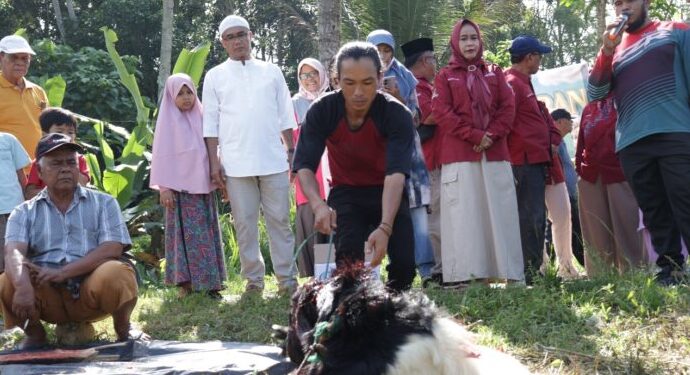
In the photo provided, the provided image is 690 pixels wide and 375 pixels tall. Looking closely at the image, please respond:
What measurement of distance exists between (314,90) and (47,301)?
135 inches

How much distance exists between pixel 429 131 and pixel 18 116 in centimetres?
348

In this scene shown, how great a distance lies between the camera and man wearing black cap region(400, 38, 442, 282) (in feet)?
23.2

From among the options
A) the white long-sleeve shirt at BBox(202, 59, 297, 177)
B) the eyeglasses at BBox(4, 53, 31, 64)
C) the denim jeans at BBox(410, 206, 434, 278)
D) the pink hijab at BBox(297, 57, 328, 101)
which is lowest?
the denim jeans at BBox(410, 206, 434, 278)

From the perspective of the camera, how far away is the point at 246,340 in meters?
5.79

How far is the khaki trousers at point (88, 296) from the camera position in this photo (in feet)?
18.1

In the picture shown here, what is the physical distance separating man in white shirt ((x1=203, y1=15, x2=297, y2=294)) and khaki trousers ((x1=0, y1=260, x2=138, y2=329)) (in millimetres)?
1523

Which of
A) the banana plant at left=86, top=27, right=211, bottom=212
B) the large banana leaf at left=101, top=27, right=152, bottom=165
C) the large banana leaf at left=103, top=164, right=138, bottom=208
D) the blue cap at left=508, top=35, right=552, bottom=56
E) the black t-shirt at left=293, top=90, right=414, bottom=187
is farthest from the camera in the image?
the large banana leaf at left=101, top=27, right=152, bottom=165

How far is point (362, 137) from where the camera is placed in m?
4.93

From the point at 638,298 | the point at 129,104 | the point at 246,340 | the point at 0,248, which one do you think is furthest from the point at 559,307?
the point at 129,104

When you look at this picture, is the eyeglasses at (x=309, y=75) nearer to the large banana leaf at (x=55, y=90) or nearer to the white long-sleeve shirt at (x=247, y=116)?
the white long-sleeve shirt at (x=247, y=116)

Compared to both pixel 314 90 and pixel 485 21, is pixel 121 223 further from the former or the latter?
pixel 485 21

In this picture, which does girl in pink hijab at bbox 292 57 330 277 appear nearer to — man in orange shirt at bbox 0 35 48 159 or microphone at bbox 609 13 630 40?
man in orange shirt at bbox 0 35 48 159

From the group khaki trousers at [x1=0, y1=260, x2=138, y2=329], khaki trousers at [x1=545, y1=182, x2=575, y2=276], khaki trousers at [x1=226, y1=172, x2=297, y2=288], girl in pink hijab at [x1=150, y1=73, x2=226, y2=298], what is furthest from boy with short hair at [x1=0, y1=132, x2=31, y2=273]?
khaki trousers at [x1=545, y1=182, x2=575, y2=276]

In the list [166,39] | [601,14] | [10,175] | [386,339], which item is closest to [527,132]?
[10,175]
